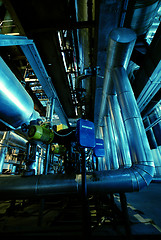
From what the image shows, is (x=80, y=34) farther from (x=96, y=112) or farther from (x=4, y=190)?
(x=4, y=190)

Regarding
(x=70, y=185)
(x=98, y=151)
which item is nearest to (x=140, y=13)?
(x=98, y=151)

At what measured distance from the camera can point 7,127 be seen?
1.71 meters

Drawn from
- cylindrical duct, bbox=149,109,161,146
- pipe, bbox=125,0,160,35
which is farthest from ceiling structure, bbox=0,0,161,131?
cylindrical duct, bbox=149,109,161,146

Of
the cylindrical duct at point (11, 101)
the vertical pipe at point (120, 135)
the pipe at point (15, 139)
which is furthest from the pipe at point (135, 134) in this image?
the pipe at point (15, 139)

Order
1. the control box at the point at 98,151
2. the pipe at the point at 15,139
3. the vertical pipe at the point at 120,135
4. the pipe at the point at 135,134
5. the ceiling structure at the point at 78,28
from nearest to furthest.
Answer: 1. the pipe at the point at 135,134
2. the ceiling structure at the point at 78,28
3. the control box at the point at 98,151
4. the vertical pipe at the point at 120,135
5. the pipe at the point at 15,139

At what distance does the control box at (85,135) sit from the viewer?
4.26ft

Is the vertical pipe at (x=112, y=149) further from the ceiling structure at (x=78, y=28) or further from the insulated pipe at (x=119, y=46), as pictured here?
the insulated pipe at (x=119, y=46)

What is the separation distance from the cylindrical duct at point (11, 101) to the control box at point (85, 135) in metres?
0.91

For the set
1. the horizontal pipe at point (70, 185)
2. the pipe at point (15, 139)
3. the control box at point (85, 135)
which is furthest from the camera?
the pipe at point (15, 139)

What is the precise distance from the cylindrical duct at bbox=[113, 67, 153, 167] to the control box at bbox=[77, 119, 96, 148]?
0.92 meters

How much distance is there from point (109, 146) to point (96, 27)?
11.4 ft

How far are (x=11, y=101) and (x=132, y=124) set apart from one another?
76.0 inches

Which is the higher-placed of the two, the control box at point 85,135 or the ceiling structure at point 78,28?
the ceiling structure at point 78,28

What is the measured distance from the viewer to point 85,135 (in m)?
1.35
